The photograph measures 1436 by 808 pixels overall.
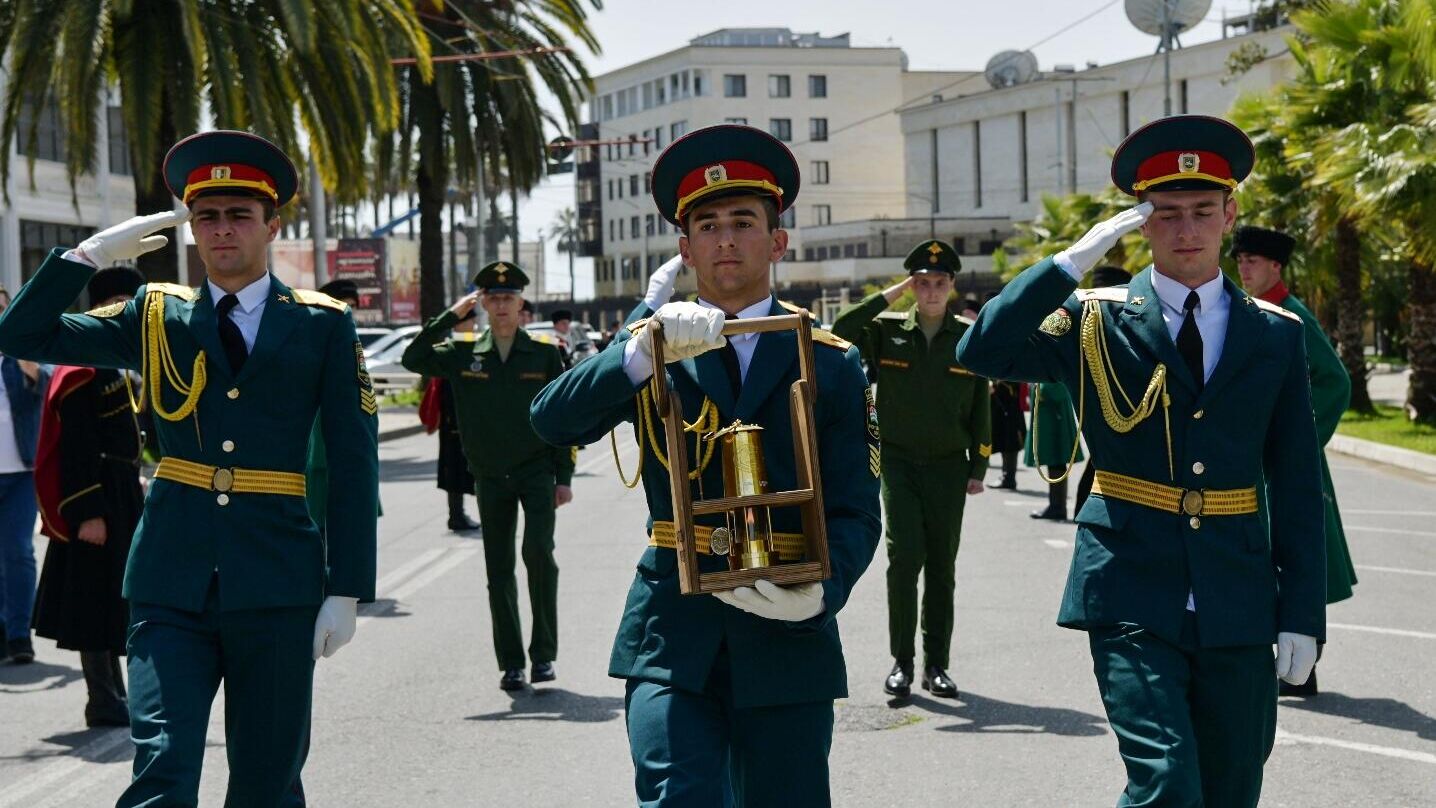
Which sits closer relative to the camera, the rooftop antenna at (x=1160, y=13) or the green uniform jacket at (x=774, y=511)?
the green uniform jacket at (x=774, y=511)

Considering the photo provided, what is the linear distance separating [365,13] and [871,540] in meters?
17.6

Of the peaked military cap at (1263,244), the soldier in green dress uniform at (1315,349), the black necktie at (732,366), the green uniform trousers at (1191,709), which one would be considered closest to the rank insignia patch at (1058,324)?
the green uniform trousers at (1191,709)

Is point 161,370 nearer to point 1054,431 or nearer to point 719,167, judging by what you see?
point 719,167

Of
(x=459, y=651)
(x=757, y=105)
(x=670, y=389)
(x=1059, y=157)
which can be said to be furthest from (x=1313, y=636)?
(x=757, y=105)

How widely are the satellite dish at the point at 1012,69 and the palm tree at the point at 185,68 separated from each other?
2793 inches

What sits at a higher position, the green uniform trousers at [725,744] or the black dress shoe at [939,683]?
the green uniform trousers at [725,744]

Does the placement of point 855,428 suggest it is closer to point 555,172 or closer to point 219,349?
point 219,349

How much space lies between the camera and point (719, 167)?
4152 millimetres

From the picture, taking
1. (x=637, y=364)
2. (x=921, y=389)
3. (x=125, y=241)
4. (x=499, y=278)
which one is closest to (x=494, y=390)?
(x=499, y=278)

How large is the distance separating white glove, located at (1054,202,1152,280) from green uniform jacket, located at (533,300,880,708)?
0.74m

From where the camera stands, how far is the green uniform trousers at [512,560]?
29.0 ft

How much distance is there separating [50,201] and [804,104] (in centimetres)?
8054

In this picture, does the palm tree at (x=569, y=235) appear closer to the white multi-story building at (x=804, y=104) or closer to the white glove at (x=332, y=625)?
the white multi-story building at (x=804, y=104)

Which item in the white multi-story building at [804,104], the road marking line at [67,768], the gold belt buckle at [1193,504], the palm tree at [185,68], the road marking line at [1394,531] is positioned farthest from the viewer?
the white multi-story building at [804,104]
